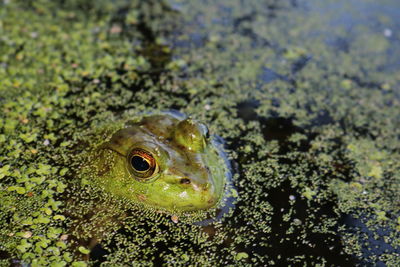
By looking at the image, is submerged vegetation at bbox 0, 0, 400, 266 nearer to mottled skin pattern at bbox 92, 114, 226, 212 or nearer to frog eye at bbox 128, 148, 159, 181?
mottled skin pattern at bbox 92, 114, 226, 212

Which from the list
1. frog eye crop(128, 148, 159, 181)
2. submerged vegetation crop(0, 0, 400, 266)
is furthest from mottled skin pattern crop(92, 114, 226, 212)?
submerged vegetation crop(0, 0, 400, 266)

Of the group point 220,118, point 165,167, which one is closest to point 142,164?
point 165,167

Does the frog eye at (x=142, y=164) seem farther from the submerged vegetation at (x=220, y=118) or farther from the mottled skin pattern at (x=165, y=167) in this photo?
the submerged vegetation at (x=220, y=118)

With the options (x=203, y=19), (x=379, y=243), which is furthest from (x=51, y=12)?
(x=379, y=243)

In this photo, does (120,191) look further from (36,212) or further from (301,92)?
(301,92)

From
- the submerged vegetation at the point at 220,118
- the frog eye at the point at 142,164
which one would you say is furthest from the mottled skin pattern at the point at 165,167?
the submerged vegetation at the point at 220,118

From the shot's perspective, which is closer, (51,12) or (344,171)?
(344,171)
